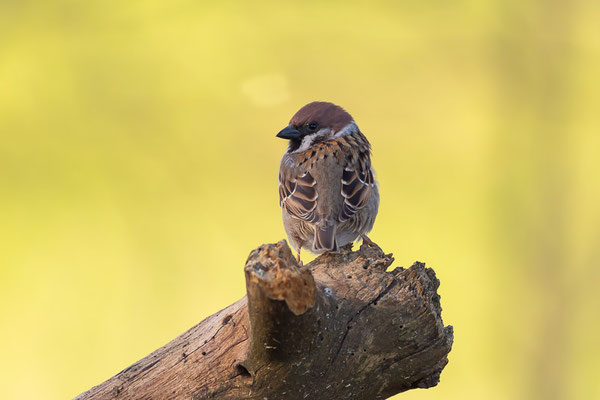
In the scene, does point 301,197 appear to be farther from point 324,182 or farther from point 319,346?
point 319,346

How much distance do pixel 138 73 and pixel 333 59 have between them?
156 centimetres

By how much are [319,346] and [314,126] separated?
2.40m

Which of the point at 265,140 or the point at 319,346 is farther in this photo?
the point at 265,140

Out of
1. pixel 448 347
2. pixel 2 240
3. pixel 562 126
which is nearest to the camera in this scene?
pixel 448 347

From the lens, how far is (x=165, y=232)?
517 cm

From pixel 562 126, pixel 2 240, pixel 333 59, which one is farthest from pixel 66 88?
pixel 562 126

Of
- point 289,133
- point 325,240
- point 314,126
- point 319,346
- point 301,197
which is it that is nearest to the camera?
point 319,346

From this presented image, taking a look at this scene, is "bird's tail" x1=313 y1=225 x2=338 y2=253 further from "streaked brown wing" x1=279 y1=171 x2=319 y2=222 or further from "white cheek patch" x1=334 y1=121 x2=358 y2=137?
"white cheek patch" x1=334 y1=121 x2=358 y2=137

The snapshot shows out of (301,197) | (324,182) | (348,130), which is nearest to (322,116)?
(348,130)

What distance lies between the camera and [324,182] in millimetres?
4301

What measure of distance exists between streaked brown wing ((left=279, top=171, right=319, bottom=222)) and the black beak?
337 mm

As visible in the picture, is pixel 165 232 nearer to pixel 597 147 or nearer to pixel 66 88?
pixel 66 88

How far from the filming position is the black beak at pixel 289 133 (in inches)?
182

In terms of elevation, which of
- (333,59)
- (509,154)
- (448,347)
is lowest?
(448,347)
